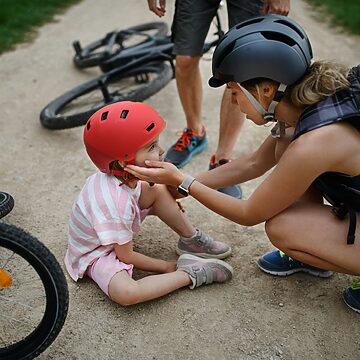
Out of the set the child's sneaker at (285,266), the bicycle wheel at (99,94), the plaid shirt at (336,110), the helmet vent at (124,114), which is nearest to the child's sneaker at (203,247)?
the child's sneaker at (285,266)

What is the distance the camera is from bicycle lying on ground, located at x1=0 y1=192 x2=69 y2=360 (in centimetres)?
197

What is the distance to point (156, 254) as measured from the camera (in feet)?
9.87

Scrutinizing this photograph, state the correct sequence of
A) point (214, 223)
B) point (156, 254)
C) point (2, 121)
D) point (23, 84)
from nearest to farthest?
1. point (156, 254)
2. point (214, 223)
3. point (2, 121)
4. point (23, 84)

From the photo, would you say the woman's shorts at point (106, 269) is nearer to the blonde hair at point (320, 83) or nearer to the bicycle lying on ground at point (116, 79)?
the blonde hair at point (320, 83)

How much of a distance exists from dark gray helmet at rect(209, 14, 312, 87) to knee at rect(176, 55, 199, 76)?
4.07 ft

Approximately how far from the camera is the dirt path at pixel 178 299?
7.79ft

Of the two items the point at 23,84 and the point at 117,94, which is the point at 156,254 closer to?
the point at 117,94

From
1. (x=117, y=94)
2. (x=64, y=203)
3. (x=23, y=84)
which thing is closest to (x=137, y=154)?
(x=64, y=203)

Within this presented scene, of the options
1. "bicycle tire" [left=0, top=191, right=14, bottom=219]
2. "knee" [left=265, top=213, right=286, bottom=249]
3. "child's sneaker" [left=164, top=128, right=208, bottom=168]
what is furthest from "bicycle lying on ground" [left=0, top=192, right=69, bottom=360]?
"child's sneaker" [left=164, top=128, right=208, bottom=168]

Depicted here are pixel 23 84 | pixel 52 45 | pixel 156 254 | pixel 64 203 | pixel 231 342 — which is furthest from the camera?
pixel 52 45

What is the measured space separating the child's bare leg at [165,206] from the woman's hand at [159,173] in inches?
11.5

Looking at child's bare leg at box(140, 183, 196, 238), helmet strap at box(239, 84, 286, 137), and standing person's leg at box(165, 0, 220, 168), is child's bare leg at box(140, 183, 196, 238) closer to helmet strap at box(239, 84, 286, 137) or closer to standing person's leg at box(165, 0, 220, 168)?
helmet strap at box(239, 84, 286, 137)

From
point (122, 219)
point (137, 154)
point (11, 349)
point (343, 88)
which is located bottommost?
point (11, 349)

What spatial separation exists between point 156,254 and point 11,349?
1060mm
